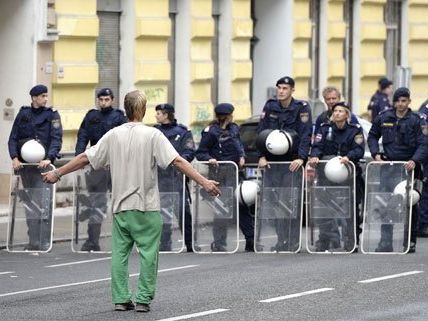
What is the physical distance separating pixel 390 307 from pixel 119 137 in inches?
99.7

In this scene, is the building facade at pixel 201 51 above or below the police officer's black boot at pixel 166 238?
above

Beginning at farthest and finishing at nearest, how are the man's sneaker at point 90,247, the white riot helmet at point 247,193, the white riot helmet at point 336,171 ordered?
1. the man's sneaker at point 90,247
2. the white riot helmet at point 247,193
3. the white riot helmet at point 336,171

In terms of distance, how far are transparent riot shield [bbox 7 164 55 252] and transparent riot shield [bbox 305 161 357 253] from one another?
293 cm

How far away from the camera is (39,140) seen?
19531 millimetres

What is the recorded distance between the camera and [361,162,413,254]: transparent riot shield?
18969mm

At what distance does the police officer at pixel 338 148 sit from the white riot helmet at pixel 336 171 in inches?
4.8

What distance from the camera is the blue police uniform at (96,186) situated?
19.3 metres

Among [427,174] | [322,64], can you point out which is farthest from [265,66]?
[427,174]

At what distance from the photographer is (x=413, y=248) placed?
62.2 ft

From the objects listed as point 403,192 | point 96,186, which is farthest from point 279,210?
point 96,186

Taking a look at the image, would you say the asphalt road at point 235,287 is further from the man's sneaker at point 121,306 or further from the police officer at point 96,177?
the police officer at point 96,177

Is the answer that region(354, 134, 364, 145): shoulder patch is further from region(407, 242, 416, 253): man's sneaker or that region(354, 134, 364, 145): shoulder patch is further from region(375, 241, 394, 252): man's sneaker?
region(407, 242, 416, 253): man's sneaker

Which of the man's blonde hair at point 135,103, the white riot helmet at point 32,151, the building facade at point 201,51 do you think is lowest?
the white riot helmet at point 32,151

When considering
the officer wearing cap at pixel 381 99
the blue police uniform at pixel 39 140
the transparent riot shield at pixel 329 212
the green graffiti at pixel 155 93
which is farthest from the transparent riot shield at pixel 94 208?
the officer wearing cap at pixel 381 99
